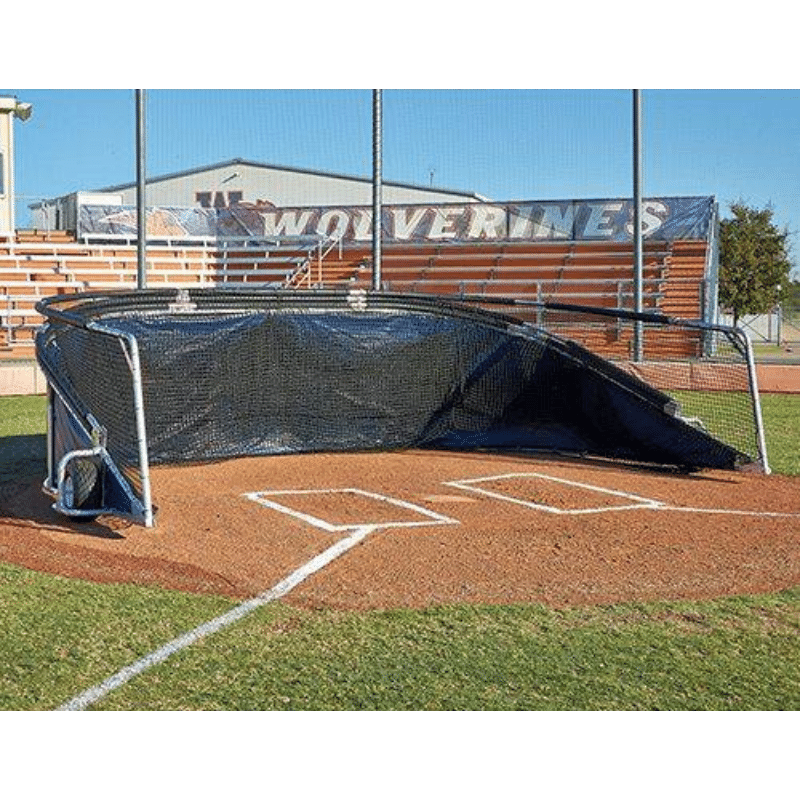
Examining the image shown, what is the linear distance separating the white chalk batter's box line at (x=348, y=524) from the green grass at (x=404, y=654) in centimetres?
190

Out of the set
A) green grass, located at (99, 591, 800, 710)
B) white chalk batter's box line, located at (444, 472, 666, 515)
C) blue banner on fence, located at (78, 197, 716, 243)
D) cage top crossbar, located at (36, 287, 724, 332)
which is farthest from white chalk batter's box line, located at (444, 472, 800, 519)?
blue banner on fence, located at (78, 197, 716, 243)

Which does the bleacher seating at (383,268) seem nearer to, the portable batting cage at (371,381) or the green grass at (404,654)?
the portable batting cage at (371,381)

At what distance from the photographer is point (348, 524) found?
26.0ft

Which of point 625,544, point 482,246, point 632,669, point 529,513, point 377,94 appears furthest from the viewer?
point 482,246

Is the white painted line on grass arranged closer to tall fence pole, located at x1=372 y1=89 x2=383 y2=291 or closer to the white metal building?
tall fence pole, located at x1=372 y1=89 x2=383 y2=291

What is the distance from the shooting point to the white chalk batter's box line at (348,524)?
7891mm

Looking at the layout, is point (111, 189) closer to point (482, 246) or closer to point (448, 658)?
point (482, 246)

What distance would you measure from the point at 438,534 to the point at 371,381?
413cm

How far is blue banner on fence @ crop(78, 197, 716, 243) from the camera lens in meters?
27.7

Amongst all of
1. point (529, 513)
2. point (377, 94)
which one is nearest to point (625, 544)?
point (529, 513)

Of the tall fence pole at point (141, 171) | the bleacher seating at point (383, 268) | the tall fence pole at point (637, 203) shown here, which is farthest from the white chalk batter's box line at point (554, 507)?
the bleacher seating at point (383, 268)

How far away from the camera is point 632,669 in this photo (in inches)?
195

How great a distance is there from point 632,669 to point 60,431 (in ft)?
17.3

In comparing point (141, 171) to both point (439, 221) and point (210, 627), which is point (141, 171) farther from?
point (210, 627)
